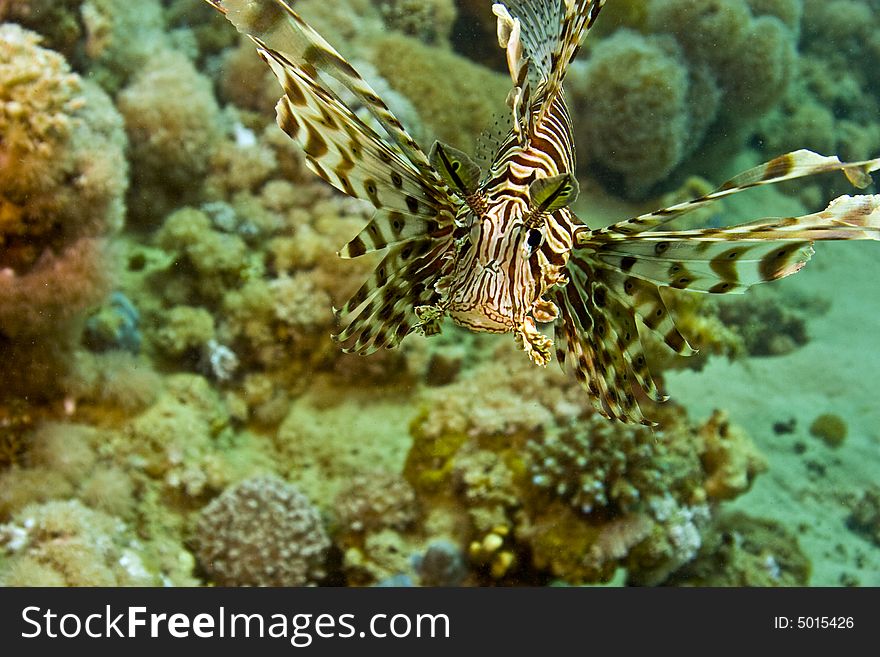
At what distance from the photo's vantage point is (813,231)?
74.9 inches

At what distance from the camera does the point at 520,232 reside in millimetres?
1945

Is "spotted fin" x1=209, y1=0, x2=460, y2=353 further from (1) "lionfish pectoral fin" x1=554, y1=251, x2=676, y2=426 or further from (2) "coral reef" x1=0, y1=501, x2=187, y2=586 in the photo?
(2) "coral reef" x1=0, y1=501, x2=187, y2=586

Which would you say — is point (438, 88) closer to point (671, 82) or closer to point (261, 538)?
point (671, 82)

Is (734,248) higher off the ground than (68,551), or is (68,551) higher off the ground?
(734,248)

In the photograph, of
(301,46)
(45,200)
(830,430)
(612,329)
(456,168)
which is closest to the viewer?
(456,168)

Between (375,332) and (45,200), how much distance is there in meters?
3.22

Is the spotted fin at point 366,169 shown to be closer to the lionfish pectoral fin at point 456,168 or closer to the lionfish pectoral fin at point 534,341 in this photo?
the lionfish pectoral fin at point 456,168

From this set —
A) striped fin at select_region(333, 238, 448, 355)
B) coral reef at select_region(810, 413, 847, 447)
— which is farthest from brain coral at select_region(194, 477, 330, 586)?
coral reef at select_region(810, 413, 847, 447)

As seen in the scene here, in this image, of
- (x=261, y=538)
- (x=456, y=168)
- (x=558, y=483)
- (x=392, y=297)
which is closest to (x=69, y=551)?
(x=261, y=538)

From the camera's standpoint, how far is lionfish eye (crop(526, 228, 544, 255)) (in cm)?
196

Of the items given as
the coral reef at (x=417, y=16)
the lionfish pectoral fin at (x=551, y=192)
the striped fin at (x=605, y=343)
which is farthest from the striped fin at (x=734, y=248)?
the coral reef at (x=417, y=16)

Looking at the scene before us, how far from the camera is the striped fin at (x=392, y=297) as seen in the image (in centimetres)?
249

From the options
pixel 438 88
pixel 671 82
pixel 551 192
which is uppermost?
pixel 671 82

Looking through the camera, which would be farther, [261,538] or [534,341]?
[261,538]
